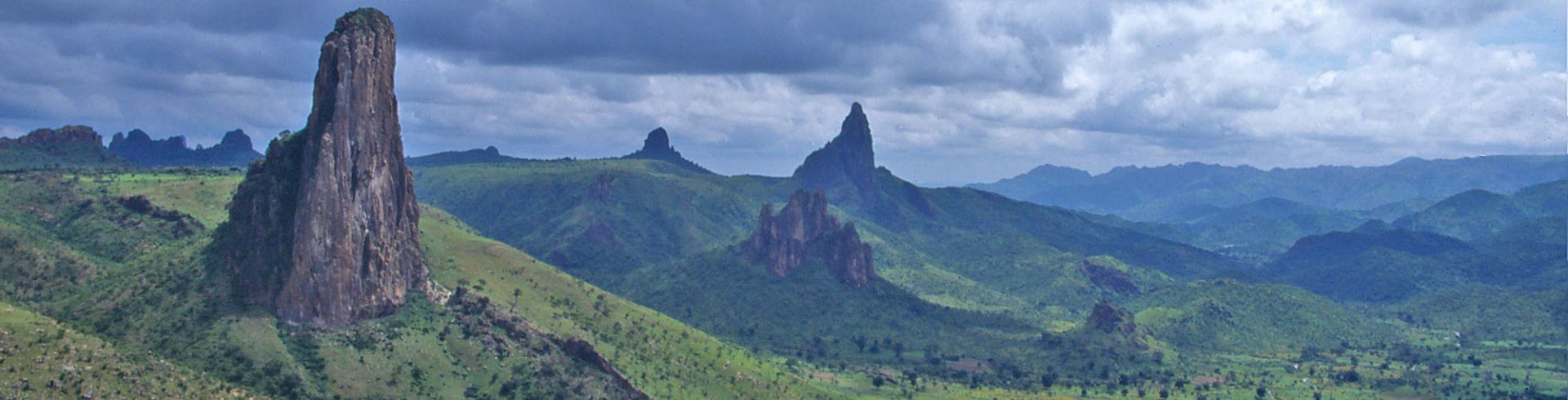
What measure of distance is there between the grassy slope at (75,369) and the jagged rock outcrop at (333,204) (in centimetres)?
2364

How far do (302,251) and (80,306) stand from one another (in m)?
29.4

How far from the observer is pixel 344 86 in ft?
589

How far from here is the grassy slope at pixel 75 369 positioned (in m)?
135

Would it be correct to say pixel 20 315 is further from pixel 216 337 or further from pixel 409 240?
pixel 409 240

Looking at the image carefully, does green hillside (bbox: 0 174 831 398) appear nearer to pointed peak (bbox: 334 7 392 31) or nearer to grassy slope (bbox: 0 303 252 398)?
grassy slope (bbox: 0 303 252 398)

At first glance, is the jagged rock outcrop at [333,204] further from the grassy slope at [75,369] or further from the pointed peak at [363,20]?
the grassy slope at [75,369]

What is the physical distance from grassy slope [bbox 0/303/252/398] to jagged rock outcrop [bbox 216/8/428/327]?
23642mm

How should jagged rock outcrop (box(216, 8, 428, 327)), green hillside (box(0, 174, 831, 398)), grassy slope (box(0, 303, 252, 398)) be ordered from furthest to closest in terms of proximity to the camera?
jagged rock outcrop (box(216, 8, 428, 327)) → green hillside (box(0, 174, 831, 398)) → grassy slope (box(0, 303, 252, 398))

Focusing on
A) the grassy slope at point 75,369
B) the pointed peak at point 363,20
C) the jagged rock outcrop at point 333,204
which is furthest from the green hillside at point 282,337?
the pointed peak at point 363,20

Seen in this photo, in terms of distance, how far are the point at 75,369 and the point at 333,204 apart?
43.2 m

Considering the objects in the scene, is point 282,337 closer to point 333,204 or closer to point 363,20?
point 333,204

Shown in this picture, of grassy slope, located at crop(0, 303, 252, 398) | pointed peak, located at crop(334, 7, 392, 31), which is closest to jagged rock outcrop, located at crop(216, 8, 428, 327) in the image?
pointed peak, located at crop(334, 7, 392, 31)

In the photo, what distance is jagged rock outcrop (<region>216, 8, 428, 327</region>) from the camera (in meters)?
177

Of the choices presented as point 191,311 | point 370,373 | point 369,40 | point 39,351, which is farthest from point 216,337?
point 369,40
